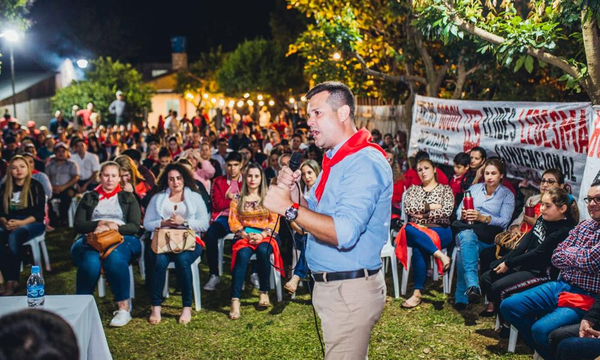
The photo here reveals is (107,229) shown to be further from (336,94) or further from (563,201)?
(563,201)

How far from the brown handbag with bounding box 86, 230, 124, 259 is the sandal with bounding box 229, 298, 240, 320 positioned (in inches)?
51.1

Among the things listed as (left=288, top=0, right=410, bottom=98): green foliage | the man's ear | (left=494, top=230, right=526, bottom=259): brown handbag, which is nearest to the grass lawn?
(left=494, top=230, right=526, bottom=259): brown handbag

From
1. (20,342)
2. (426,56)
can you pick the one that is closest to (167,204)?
(20,342)

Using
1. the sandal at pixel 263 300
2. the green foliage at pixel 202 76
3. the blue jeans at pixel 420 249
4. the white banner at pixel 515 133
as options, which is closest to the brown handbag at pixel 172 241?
the sandal at pixel 263 300

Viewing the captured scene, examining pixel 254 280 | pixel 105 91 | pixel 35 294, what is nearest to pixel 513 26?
pixel 254 280

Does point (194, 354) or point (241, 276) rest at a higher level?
point (241, 276)

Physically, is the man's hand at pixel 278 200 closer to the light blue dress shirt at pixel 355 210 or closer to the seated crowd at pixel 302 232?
the light blue dress shirt at pixel 355 210

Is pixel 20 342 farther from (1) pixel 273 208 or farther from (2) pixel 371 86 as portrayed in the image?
(2) pixel 371 86

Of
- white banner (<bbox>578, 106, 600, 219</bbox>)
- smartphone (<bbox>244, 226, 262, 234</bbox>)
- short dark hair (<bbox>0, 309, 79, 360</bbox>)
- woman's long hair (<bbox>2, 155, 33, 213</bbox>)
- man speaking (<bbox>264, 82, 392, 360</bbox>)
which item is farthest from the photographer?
woman's long hair (<bbox>2, 155, 33, 213</bbox>)

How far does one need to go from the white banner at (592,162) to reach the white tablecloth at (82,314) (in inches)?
164

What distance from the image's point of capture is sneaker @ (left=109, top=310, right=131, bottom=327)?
18.6 feet

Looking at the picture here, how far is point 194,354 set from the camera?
5070 mm

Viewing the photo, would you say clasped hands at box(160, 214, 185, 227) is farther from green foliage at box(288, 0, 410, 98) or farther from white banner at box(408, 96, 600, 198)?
green foliage at box(288, 0, 410, 98)

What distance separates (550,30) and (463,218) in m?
2.05
